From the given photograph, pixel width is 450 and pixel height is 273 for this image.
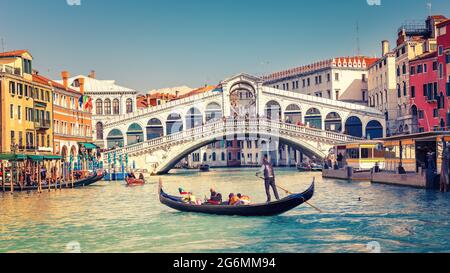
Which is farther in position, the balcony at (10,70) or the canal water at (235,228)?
the balcony at (10,70)

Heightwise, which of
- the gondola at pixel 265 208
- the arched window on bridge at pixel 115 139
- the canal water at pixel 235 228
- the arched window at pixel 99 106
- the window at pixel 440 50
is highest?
the window at pixel 440 50

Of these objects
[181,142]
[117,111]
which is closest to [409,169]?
[181,142]

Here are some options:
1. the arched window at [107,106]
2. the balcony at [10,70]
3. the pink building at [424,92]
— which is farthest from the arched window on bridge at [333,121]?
the balcony at [10,70]

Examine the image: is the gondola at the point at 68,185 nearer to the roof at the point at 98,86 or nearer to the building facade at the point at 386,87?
the roof at the point at 98,86

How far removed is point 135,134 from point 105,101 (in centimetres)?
237

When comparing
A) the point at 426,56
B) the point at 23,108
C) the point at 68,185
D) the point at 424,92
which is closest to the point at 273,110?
the point at 424,92

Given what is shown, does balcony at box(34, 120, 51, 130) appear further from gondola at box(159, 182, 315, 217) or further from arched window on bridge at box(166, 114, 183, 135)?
gondola at box(159, 182, 315, 217)

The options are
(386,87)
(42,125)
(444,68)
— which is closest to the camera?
(42,125)

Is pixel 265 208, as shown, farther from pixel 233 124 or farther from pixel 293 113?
pixel 293 113

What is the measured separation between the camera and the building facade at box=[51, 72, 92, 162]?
1797 centimetres

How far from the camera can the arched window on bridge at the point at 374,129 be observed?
22.8 metres

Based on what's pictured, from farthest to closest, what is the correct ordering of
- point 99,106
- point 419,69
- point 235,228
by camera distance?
point 99,106
point 419,69
point 235,228

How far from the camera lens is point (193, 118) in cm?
2466

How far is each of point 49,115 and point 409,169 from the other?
30.6 feet
